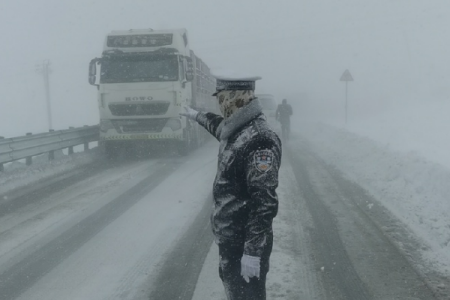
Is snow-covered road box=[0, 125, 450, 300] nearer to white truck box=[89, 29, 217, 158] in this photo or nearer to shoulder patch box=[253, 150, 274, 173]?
shoulder patch box=[253, 150, 274, 173]

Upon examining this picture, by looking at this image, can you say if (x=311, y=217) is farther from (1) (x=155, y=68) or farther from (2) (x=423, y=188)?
(1) (x=155, y=68)

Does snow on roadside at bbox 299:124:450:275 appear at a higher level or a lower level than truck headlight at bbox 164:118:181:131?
lower

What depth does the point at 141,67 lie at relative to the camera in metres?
14.7

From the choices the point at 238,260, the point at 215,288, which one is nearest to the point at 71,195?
the point at 215,288

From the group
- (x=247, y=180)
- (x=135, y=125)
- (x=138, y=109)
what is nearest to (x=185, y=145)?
(x=135, y=125)

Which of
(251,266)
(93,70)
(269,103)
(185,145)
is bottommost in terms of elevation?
(185,145)

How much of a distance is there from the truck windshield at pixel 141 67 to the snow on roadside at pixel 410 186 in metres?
5.31

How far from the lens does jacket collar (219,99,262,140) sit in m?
2.98

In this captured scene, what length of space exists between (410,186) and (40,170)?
28.5ft

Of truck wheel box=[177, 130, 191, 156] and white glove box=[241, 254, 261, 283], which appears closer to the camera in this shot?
white glove box=[241, 254, 261, 283]

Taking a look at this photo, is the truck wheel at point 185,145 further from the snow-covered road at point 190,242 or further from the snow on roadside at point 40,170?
the snow-covered road at point 190,242

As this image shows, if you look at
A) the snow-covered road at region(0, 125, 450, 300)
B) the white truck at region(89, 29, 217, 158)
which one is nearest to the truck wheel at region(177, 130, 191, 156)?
the white truck at region(89, 29, 217, 158)

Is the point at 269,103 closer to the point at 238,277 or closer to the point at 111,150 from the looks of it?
the point at 111,150

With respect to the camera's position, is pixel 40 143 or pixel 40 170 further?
pixel 40 143
